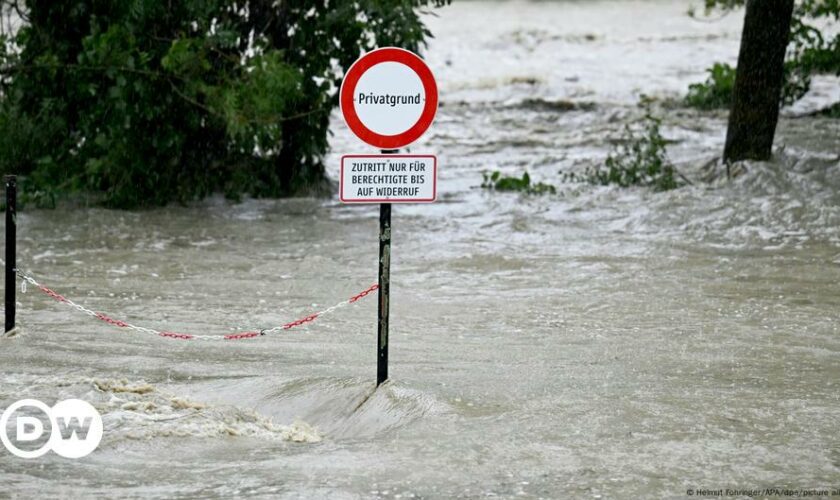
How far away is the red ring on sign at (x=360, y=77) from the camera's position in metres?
7.17

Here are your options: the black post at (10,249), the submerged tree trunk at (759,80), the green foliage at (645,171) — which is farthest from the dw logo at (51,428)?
the submerged tree trunk at (759,80)

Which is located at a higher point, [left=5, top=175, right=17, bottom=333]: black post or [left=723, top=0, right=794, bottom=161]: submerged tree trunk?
[left=723, top=0, right=794, bottom=161]: submerged tree trunk

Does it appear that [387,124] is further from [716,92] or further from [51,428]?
[716,92]

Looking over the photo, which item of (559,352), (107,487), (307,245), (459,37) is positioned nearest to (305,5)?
(307,245)

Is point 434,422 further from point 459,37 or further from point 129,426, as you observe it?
point 459,37


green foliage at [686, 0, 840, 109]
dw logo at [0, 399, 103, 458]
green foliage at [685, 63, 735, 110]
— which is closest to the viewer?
dw logo at [0, 399, 103, 458]

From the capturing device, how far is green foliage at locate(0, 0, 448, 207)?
48.8 ft

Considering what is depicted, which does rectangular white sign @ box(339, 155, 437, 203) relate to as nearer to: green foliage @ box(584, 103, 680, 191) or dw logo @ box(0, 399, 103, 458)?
dw logo @ box(0, 399, 103, 458)

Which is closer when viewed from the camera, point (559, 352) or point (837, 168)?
point (559, 352)

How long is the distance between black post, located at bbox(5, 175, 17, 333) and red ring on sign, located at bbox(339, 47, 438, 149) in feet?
10.1

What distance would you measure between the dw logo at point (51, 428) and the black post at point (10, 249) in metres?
2.11

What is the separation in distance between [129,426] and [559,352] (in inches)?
133

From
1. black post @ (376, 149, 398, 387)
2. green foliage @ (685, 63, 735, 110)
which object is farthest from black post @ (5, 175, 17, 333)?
green foliage @ (685, 63, 735, 110)

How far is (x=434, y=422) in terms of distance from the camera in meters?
6.93
